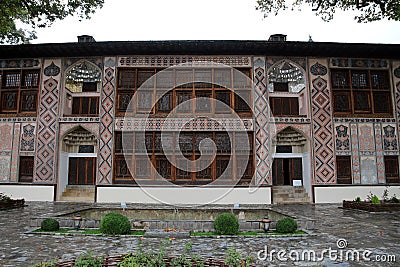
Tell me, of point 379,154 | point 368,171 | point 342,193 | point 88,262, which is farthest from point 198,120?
point 88,262

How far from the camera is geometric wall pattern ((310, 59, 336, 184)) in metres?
14.9

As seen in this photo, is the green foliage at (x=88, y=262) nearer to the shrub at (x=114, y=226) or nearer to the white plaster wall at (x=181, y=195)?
the shrub at (x=114, y=226)

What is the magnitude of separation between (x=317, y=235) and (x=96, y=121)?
1101cm

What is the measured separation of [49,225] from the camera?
7.67 meters

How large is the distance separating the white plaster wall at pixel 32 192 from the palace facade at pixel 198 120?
1.7 inches

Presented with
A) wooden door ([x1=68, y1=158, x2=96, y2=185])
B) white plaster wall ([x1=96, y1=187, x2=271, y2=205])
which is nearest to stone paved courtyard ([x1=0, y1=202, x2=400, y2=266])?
white plaster wall ([x1=96, y1=187, x2=271, y2=205])

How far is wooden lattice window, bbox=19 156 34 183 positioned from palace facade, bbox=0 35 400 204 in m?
0.04

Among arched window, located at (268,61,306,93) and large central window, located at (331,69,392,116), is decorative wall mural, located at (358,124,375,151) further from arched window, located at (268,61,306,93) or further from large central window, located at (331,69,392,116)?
arched window, located at (268,61,306,93)

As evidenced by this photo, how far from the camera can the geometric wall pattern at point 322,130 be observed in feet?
49.0

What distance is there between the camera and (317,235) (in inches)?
290

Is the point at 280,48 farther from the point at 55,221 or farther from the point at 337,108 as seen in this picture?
the point at 55,221

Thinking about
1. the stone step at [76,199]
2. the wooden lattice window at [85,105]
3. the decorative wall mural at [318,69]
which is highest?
the decorative wall mural at [318,69]

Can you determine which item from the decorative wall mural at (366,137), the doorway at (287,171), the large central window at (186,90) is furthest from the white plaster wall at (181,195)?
the decorative wall mural at (366,137)

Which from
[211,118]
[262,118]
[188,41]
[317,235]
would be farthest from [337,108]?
[317,235]
